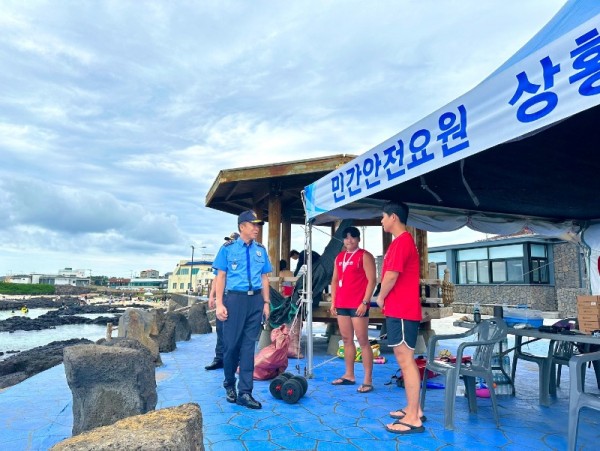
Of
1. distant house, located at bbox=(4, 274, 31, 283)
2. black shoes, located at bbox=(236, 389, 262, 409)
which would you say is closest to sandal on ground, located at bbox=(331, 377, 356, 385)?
black shoes, located at bbox=(236, 389, 262, 409)

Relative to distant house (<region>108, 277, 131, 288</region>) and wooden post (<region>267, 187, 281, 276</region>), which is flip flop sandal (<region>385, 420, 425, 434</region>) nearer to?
wooden post (<region>267, 187, 281, 276</region>)

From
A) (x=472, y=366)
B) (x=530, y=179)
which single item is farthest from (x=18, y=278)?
(x=530, y=179)

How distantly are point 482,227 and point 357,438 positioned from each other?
16.1 ft

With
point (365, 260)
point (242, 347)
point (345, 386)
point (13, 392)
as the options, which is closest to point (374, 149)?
point (365, 260)

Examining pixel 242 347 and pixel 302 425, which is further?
pixel 242 347

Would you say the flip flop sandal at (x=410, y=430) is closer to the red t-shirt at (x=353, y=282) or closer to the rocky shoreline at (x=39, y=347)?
the red t-shirt at (x=353, y=282)

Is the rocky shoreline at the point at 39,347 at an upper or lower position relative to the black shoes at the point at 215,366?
lower

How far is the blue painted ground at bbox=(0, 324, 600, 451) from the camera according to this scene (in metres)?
3.32

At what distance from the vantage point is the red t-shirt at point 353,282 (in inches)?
193

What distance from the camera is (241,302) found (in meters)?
4.31

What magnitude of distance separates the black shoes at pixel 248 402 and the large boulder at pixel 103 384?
98 cm

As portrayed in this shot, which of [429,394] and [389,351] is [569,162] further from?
[389,351]

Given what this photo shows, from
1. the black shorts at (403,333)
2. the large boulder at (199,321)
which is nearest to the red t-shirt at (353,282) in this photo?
the black shorts at (403,333)

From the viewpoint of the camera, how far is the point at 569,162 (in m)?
4.15
